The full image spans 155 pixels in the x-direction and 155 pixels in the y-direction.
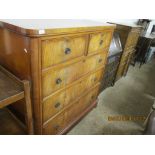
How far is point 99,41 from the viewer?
1.40 metres

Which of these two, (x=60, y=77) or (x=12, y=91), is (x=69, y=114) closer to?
(x=60, y=77)

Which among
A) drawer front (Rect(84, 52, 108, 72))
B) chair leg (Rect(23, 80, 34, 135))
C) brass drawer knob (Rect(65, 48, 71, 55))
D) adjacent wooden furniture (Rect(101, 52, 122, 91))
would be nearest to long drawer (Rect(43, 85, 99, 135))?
chair leg (Rect(23, 80, 34, 135))

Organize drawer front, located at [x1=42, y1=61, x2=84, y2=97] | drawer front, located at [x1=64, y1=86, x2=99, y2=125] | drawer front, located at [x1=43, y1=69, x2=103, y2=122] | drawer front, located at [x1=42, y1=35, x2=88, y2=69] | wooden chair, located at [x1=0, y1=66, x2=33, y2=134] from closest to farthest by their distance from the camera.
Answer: wooden chair, located at [x1=0, y1=66, x2=33, y2=134] < drawer front, located at [x1=42, y1=35, x2=88, y2=69] < drawer front, located at [x1=42, y1=61, x2=84, y2=97] < drawer front, located at [x1=43, y1=69, x2=103, y2=122] < drawer front, located at [x1=64, y1=86, x2=99, y2=125]

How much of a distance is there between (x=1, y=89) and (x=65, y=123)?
91 cm

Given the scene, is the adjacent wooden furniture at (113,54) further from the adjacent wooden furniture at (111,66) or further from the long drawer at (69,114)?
the long drawer at (69,114)

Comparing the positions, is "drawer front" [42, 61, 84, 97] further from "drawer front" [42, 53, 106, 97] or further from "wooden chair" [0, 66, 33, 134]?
"wooden chair" [0, 66, 33, 134]

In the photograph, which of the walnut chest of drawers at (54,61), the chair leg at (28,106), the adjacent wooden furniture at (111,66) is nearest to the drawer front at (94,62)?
the walnut chest of drawers at (54,61)

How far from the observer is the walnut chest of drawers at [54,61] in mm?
860

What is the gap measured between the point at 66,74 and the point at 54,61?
224 millimetres

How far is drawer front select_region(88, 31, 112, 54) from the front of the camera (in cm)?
130

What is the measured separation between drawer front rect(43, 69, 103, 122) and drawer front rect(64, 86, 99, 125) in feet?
0.37

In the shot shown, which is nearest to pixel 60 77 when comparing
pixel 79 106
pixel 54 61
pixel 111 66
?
pixel 54 61

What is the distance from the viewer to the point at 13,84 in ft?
3.03
